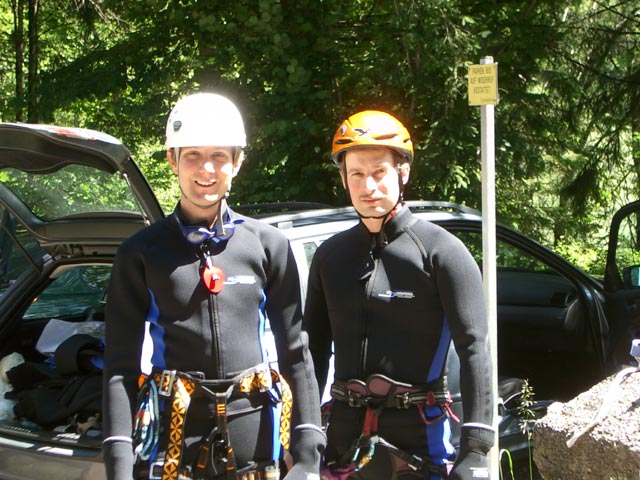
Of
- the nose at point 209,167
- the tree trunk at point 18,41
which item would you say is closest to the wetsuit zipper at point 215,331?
the nose at point 209,167

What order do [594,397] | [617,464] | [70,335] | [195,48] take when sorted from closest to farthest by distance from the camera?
[617,464]
[594,397]
[70,335]
[195,48]

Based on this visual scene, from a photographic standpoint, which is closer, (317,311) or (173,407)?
(173,407)

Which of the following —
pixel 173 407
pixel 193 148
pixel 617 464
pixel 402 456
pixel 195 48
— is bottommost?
pixel 617 464

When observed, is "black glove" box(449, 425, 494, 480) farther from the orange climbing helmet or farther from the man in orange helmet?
the orange climbing helmet

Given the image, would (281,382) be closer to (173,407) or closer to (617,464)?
(173,407)

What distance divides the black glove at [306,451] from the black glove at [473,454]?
16.1 inches

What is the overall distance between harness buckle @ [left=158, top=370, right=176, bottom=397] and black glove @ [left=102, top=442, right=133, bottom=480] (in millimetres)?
187

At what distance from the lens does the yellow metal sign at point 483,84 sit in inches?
141

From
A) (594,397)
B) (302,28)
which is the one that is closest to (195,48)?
(302,28)

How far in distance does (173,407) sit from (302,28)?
5.78m

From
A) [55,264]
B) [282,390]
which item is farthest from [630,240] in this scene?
[282,390]

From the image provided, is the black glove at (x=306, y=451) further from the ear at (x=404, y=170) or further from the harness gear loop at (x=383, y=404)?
the ear at (x=404, y=170)

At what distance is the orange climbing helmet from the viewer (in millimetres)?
2949

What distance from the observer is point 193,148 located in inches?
109
